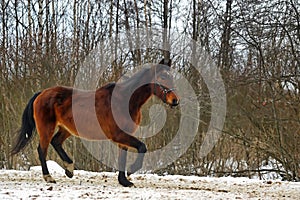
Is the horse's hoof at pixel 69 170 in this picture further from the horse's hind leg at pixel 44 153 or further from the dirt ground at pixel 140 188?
the horse's hind leg at pixel 44 153

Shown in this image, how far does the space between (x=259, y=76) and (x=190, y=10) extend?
9.59 m

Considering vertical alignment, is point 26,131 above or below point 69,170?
above

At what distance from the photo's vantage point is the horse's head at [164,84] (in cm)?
699

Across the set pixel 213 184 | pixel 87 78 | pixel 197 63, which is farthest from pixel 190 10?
pixel 213 184

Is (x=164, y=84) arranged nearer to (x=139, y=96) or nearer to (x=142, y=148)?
(x=139, y=96)

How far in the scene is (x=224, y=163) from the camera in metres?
11.2

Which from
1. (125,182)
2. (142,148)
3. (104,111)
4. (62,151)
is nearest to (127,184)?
(125,182)

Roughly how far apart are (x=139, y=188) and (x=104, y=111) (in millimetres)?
1301

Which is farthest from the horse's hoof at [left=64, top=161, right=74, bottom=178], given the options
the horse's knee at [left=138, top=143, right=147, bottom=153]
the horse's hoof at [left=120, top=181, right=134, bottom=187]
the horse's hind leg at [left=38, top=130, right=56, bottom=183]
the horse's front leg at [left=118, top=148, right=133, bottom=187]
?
the horse's knee at [left=138, top=143, right=147, bottom=153]

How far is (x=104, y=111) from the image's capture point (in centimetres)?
740

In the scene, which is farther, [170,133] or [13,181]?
[170,133]

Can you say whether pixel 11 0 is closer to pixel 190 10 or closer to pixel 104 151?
pixel 190 10

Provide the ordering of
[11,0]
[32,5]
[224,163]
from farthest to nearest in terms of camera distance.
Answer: [11,0], [32,5], [224,163]

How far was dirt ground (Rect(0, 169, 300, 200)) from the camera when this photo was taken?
6109 millimetres
